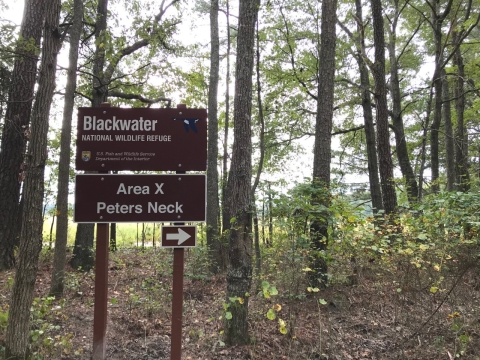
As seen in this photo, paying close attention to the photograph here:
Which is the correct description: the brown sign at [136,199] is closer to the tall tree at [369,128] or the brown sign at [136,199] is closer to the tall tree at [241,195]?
the tall tree at [241,195]

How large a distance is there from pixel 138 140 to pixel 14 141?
585cm

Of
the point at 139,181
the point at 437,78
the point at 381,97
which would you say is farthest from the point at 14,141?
the point at 437,78

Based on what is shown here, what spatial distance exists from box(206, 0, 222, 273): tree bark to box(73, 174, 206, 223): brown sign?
5.02m

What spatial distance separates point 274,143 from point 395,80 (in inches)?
217

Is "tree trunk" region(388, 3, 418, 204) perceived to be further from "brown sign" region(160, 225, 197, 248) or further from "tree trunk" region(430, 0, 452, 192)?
"brown sign" region(160, 225, 197, 248)

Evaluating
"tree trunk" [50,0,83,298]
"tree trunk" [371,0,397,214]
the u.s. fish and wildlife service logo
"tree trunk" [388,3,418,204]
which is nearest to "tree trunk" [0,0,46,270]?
"tree trunk" [50,0,83,298]

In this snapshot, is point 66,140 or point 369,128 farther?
point 369,128

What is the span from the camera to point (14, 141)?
745cm

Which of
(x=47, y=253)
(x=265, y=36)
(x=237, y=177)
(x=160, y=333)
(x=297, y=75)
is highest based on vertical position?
(x=265, y=36)

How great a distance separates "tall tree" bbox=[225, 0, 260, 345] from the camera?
4.08 meters

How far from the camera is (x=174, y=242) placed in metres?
3.30

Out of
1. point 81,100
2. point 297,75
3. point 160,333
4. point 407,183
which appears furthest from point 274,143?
point 160,333

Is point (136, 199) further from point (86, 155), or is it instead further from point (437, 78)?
point (437, 78)

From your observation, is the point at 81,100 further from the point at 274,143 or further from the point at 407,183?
the point at 407,183
